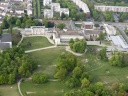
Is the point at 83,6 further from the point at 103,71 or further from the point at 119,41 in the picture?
the point at 103,71

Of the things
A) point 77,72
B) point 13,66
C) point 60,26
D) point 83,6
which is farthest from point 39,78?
point 83,6

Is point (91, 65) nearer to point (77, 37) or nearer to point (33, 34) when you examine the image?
point (77, 37)

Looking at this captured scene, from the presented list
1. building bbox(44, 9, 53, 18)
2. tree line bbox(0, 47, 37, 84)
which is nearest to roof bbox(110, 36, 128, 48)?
tree line bbox(0, 47, 37, 84)

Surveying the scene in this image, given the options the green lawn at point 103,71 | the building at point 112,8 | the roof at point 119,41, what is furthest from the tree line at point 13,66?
the building at point 112,8

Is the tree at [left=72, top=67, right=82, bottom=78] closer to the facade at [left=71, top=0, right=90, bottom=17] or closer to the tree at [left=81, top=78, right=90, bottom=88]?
the tree at [left=81, top=78, right=90, bottom=88]

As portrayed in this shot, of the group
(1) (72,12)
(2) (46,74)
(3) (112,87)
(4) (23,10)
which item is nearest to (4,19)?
(4) (23,10)

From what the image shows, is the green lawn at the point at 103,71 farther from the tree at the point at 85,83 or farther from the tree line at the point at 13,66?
the tree line at the point at 13,66
